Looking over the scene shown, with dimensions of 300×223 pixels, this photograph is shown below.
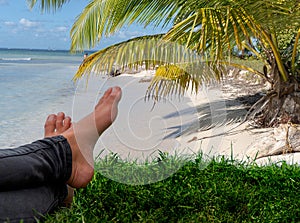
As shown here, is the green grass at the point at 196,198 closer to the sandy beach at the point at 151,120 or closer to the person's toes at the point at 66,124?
the sandy beach at the point at 151,120

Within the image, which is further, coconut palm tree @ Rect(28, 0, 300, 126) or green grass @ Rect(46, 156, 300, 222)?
coconut palm tree @ Rect(28, 0, 300, 126)

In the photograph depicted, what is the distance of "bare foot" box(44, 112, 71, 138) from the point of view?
2.24 metres

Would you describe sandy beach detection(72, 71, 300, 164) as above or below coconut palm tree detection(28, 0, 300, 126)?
below

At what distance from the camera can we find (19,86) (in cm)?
1181

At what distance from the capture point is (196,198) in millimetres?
2025

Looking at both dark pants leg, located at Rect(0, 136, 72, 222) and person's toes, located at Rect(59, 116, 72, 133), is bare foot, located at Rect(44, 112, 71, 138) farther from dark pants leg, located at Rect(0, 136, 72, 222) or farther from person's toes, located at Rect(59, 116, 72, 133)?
dark pants leg, located at Rect(0, 136, 72, 222)

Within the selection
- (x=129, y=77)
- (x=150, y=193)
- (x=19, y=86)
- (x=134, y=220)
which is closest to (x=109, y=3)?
(x=129, y=77)

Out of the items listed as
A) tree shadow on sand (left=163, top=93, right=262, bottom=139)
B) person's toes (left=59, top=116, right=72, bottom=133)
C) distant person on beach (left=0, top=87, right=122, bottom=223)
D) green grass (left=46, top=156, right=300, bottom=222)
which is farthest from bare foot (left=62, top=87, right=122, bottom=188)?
tree shadow on sand (left=163, top=93, right=262, bottom=139)

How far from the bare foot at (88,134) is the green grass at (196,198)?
0.48 feet

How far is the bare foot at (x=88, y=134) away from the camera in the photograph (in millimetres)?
1800

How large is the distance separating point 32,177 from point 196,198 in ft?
2.72

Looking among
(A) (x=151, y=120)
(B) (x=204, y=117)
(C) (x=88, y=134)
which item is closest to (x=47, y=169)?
(C) (x=88, y=134)

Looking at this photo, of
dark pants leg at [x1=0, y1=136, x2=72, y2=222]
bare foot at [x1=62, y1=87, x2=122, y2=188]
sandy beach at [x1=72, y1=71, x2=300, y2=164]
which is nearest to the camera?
dark pants leg at [x1=0, y1=136, x2=72, y2=222]

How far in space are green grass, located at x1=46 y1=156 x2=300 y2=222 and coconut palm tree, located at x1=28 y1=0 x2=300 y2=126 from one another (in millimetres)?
606
